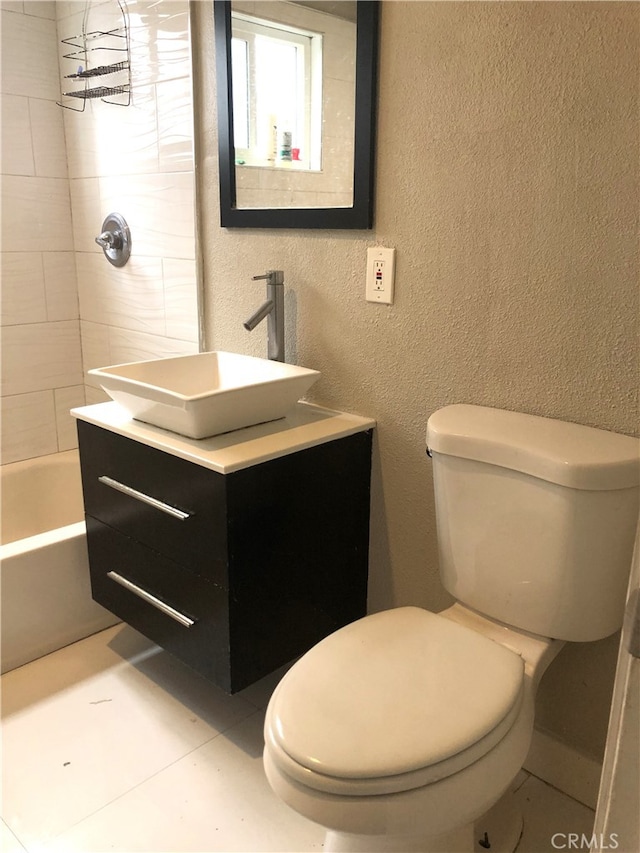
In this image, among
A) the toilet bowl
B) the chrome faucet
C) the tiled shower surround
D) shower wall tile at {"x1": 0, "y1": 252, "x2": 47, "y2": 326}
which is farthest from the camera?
shower wall tile at {"x1": 0, "y1": 252, "x2": 47, "y2": 326}

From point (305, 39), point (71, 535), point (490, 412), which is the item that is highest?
point (305, 39)

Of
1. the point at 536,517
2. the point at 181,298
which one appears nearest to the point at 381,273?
the point at 536,517

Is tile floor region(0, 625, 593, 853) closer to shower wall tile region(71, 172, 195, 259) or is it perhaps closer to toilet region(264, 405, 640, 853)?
toilet region(264, 405, 640, 853)

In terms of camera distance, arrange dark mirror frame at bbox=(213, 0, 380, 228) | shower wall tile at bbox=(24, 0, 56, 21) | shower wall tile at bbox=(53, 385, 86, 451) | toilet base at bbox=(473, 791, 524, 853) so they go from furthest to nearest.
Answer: shower wall tile at bbox=(53, 385, 86, 451) → shower wall tile at bbox=(24, 0, 56, 21) → dark mirror frame at bbox=(213, 0, 380, 228) → toilet base at bbox=(473, 791, 524, 853)

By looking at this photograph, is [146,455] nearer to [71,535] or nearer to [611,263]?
[71,535]

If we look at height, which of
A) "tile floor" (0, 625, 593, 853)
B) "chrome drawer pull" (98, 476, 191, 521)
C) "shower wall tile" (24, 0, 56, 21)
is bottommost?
"tile floor" (0, 625, 593, 853)

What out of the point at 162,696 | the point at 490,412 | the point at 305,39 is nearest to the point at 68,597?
the point at 162,696

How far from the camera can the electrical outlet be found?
5.02 ft

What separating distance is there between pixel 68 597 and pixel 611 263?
1.64 metres

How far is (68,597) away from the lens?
1.92m

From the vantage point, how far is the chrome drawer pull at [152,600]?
1558 mm

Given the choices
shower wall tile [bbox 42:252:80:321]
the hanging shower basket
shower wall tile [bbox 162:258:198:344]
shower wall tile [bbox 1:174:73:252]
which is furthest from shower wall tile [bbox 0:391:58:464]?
the hanging shower basket

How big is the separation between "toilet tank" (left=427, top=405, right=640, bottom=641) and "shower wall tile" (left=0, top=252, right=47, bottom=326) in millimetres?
1736

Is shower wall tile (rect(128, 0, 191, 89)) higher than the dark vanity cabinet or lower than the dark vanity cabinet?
higher
